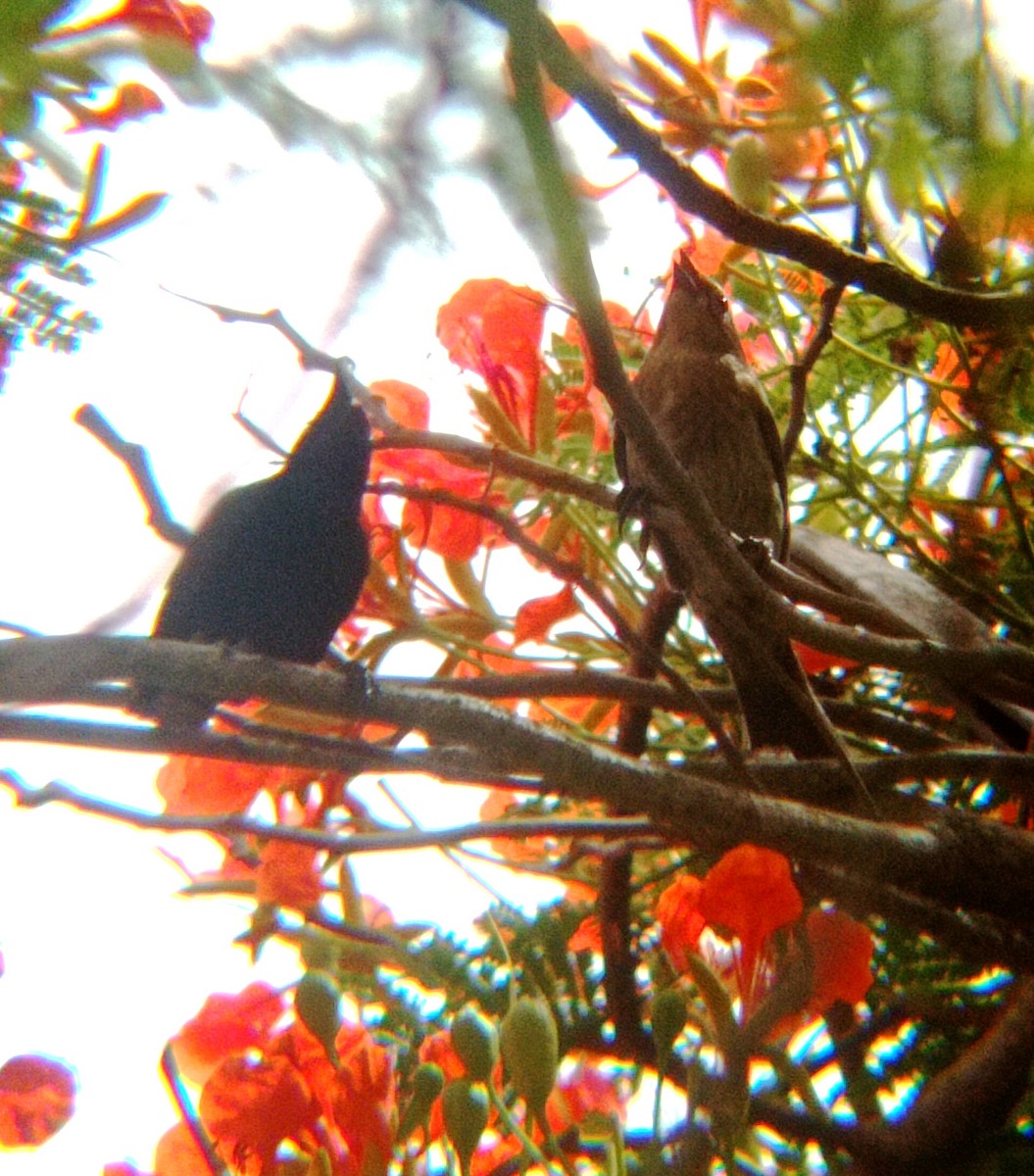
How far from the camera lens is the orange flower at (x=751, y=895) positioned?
0.76m

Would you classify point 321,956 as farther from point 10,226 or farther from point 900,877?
point 10,226

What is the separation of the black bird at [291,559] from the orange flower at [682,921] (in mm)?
587

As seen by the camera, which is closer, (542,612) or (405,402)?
(542,612)

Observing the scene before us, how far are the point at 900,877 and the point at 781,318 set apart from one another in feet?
1.74

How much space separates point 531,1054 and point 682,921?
165 mm

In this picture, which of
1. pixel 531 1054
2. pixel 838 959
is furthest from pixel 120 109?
pixel 838 959

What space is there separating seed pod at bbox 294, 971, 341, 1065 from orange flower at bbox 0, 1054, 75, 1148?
14 cm

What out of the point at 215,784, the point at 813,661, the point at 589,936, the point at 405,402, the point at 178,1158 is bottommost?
the point at 178,1158

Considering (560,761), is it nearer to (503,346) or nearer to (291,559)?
(503,346)

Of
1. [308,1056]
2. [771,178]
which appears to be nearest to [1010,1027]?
[308,1056]

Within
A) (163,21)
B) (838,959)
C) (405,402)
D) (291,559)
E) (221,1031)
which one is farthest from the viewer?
(291,559)

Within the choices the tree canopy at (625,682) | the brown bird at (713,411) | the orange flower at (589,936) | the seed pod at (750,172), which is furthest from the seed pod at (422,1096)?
the brown bird at (713,411)

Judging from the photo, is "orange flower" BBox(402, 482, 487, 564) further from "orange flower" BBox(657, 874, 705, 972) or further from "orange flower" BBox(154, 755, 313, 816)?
"orange flower" BBox(657, 874, 705, 972)

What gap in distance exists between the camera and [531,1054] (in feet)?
2.29
